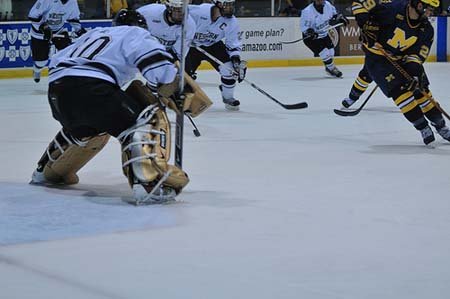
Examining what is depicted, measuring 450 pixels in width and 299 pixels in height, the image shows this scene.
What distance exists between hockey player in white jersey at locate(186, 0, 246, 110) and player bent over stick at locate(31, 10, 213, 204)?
13.3ft

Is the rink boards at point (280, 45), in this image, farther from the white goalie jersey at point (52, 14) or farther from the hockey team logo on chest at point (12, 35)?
the white goalie jersey at point (52, 14)

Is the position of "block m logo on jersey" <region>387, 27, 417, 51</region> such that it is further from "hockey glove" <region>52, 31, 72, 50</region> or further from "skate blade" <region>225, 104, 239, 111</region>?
"hockey glove" <region>52, 31, 72, 50</region>

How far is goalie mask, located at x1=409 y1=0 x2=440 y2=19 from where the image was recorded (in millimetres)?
6816

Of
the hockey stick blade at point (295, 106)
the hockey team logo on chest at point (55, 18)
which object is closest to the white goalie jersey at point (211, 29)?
the hockey stick blade at point (295, 106)

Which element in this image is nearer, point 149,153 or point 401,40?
point 149,153

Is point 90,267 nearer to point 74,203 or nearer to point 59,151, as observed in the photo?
point 74,203

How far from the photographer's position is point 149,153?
489 cm

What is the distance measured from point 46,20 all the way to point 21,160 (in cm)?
511

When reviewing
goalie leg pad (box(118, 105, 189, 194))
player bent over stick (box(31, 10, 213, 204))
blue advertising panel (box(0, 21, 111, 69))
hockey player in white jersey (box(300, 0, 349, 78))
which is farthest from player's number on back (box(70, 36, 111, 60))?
hockey player in white jersey (box(300, 0, 349, 78))

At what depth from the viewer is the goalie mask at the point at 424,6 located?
682cm

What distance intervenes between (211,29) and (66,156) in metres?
4.17

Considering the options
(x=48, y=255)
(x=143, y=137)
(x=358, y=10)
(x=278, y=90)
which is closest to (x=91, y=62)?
(x=143, y=137)

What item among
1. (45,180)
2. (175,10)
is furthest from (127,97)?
(175,10)

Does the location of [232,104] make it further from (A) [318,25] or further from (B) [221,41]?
(A) [318,25]
